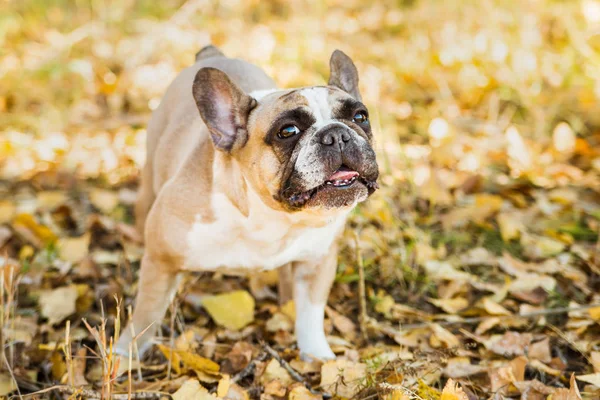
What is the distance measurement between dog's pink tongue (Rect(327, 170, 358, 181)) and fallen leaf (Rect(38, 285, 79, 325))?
64.4 inches

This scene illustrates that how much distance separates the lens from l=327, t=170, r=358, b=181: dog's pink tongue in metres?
2.60

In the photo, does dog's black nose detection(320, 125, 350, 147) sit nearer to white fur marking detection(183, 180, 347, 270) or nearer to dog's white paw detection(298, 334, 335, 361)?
white fur marking detection(183, 180, 347, 270)

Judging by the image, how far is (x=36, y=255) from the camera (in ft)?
13.0

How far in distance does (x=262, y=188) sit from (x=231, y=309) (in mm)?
903

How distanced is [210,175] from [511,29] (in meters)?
4.85

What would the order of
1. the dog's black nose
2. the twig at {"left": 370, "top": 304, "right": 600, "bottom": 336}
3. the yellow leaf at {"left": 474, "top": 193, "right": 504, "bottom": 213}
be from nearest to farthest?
the dog's black nose, the twig at {"left": 370, "top": 304, "right": 600, "bottom": 336}, the yellow leaf at {"left": 474, "top": 193, "right": 504, "bottom": 213}

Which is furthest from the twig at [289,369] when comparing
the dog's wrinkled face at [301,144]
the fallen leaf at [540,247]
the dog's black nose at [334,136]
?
the fallen leaf at [540,247]

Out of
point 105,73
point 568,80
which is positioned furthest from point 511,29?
point 105,73

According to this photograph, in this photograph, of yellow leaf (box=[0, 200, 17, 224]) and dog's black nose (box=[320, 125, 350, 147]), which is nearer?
dog's black nose (box=[320, 125, 350, 147])

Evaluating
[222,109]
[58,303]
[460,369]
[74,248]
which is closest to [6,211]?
[74,248]

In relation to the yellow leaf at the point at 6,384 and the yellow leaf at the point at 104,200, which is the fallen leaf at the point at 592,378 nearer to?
the yellow leaf at the point at 6,384

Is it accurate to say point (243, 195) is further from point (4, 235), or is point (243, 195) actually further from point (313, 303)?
point (4, 235)

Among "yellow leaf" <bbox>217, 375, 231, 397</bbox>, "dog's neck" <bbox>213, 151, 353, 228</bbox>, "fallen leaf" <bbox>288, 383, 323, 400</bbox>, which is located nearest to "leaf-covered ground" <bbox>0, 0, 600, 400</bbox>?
"yellow leaf" <bbox>217, 375, 231, 397</bbox>

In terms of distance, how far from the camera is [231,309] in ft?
11.1
